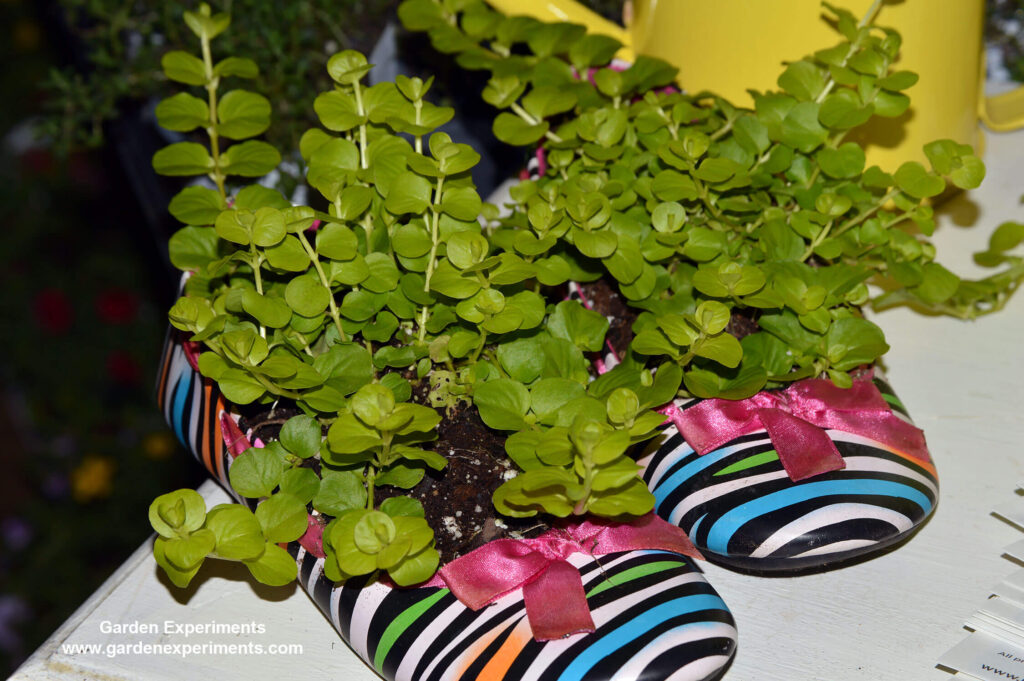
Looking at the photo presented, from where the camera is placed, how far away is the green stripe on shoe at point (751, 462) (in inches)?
19.3

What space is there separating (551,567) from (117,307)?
1079 mm

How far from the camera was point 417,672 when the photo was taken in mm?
424

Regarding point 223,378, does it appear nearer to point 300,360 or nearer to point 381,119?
point 300,360

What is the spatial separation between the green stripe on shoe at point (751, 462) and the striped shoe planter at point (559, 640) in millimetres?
51

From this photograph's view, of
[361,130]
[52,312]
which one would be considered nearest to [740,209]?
[361,130]

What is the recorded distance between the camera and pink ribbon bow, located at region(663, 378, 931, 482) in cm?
49

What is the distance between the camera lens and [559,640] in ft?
1.35

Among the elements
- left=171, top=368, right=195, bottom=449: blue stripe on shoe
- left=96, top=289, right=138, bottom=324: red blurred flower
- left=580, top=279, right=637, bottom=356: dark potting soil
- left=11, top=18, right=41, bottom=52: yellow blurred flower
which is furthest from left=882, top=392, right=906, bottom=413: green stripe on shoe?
left=11, top=18, right=41, bottom=52: yellow blurred flower

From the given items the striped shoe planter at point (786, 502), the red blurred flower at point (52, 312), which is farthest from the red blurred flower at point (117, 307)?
the striped shoe planter at point (786, 502)

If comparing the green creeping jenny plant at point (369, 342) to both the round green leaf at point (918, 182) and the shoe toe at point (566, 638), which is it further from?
the round green leaf at point (918, 182)

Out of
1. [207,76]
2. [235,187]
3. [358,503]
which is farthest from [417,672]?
[235,187]

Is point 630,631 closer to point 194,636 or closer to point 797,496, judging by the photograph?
point 797,496

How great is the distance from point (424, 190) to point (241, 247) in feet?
0.40

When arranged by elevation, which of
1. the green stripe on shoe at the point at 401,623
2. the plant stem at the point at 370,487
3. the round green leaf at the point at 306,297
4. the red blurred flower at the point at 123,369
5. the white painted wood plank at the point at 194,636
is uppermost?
the round green leaf at the point at 306,297
